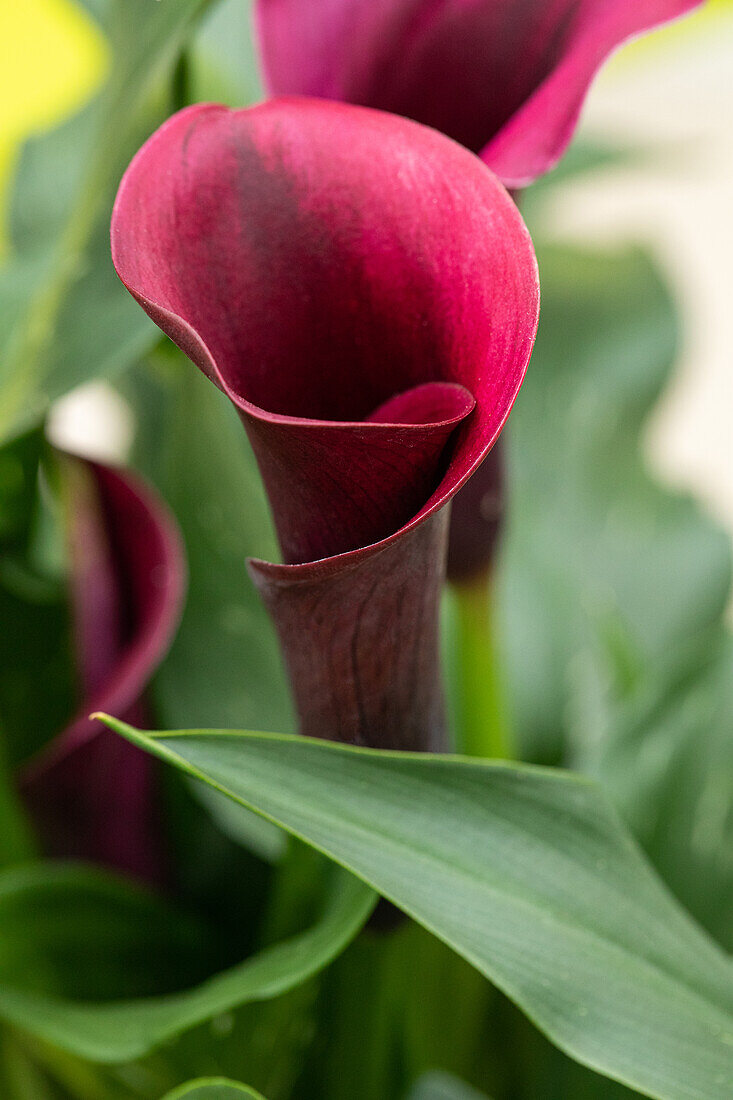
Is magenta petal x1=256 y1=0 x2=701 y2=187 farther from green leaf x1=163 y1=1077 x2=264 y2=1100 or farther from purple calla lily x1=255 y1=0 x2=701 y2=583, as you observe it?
green leaf x1=163 y1=1077 x2=264 y2=1100

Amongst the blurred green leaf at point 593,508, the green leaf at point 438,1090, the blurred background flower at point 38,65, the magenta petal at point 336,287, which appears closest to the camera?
the magenta petal at point 336,287

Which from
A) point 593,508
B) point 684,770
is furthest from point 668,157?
point 684,770

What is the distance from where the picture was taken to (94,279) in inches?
10.2

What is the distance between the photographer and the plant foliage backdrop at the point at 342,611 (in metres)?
0.17

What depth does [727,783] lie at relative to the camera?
31 centimetres

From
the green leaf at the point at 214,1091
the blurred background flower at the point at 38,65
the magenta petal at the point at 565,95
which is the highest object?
the magenta petal at the point at 565,95

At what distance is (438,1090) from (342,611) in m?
0.16

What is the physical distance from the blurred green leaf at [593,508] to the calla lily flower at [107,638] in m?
0.14

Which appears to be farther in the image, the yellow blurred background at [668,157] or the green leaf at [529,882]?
the yellow blurred background at [668,157]

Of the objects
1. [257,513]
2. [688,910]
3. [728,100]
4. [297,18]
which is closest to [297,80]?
[297,18]

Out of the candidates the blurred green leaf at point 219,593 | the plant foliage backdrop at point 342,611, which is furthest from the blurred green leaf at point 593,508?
the blurred green leaf at point 219,593

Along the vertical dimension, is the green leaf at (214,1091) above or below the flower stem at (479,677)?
above

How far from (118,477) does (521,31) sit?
0.14m

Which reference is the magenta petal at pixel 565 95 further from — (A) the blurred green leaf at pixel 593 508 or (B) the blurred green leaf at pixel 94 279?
(A) the blurred green leaf at pixel 593 508
